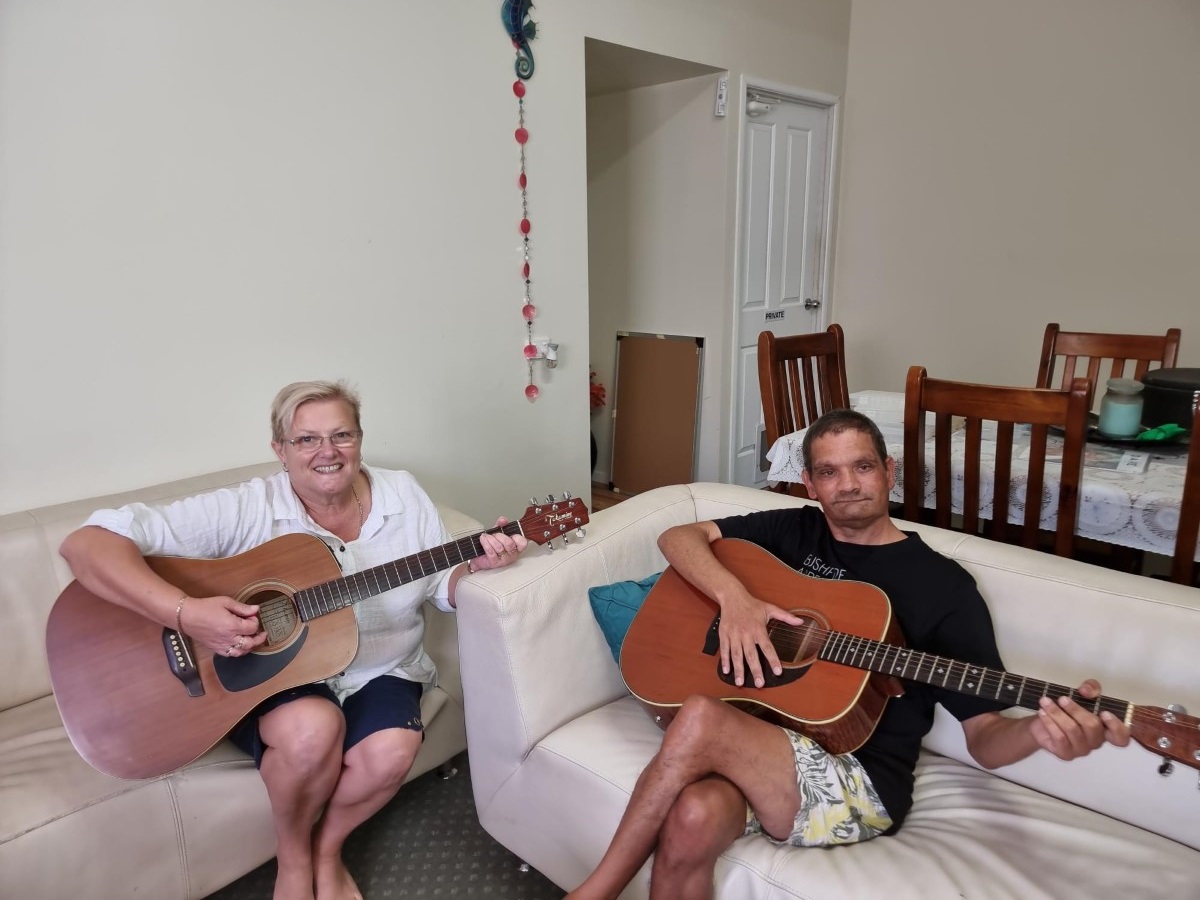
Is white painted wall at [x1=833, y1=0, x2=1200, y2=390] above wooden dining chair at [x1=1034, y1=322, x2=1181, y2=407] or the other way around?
above

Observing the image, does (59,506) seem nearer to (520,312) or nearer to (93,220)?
(93,220)

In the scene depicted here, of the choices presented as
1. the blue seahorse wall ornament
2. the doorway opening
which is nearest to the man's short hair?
the blue seahorse wall ornament

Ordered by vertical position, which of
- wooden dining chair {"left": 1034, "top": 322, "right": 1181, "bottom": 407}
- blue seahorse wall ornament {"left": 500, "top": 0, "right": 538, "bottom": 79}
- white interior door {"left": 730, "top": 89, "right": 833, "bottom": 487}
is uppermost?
blue seahorse wall ornament {"left": 500, "top": 0, "right": 538, "bottom": 79}

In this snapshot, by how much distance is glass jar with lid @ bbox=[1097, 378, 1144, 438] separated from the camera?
2.01 meters

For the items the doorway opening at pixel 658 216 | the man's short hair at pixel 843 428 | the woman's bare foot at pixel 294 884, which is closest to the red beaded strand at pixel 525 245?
the doorway opening at pixel 658 216

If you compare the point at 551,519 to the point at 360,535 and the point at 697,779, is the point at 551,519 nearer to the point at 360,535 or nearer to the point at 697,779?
the point at 360,535

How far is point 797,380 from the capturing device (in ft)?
8.23

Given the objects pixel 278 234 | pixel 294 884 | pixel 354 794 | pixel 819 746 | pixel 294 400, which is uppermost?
pixel 278 234

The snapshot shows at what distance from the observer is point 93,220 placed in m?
1.82

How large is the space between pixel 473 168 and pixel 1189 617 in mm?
2169

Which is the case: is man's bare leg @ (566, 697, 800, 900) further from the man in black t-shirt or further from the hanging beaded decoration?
the hanging beaded decoration

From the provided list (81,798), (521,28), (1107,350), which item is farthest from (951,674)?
(521,28)

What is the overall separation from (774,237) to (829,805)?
10.6 ft

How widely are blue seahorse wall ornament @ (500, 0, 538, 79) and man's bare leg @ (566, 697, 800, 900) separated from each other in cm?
216
